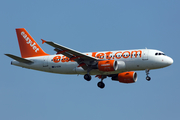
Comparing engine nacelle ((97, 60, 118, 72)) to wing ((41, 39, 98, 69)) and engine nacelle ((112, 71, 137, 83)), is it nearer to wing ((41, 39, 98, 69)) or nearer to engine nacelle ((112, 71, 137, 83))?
wing ((41, 39, 98, 69))

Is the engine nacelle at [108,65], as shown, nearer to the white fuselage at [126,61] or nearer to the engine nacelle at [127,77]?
the white fuselage at [126,61]

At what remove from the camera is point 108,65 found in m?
48.2

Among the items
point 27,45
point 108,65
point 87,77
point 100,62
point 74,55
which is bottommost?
point 87,77

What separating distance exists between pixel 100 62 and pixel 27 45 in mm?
14737

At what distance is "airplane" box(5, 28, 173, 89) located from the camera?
160ft

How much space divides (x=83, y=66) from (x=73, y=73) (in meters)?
2.60

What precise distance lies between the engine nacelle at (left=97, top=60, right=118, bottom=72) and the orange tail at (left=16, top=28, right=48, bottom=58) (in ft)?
38.6

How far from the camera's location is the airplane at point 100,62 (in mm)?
48719

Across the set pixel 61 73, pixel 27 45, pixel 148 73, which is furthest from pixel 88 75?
pixel 27 45

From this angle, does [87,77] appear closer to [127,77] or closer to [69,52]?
[69,52]

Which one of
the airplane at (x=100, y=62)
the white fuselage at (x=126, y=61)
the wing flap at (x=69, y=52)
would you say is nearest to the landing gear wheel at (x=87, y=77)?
the airplane at (x=100, y=62)

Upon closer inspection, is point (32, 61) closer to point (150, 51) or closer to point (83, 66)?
point (83, 66)

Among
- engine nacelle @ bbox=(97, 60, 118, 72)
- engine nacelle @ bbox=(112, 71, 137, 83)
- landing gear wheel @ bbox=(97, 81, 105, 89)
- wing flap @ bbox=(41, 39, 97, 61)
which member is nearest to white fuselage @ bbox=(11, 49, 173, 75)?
engine nacelle @ bbox=(97, 60, 118, 72)

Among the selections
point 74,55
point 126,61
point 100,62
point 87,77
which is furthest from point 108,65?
point 74,55
